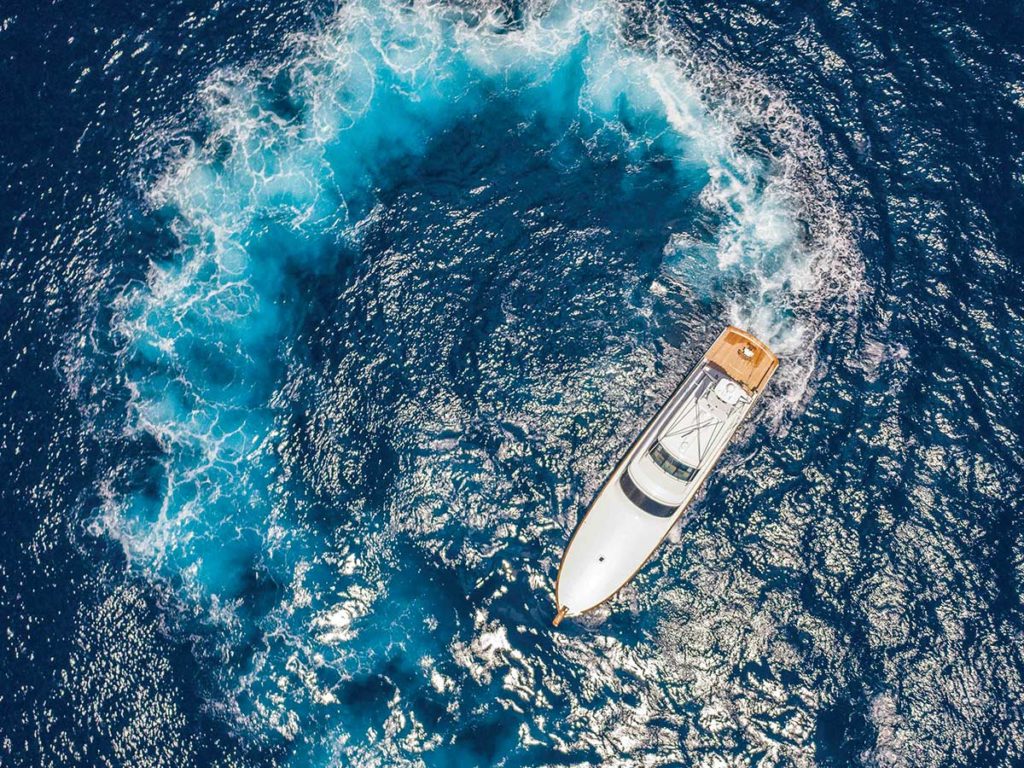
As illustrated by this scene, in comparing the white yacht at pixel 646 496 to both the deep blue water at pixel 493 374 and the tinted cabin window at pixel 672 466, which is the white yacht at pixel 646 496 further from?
the deep blue water at pixel 493 374

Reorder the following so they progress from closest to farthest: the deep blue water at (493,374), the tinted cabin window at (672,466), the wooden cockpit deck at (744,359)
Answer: the deep blue water at (493,374), the tinted cabin window at (672,466), the wooden cockpit deck at (744,359)

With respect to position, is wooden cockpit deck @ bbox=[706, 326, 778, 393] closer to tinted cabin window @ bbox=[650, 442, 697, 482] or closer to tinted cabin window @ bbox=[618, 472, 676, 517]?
tinted cabin window @ bbox=[650, 442, 697, 482]

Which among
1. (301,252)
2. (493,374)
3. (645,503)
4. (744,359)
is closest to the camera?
(645,503)

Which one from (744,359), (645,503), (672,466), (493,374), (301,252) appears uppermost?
(301,252)

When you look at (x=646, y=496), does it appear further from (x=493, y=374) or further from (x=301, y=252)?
(x=301, y=252)

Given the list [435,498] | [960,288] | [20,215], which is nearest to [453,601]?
[435,498]

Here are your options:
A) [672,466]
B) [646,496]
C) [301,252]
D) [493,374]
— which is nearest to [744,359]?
[672,466]

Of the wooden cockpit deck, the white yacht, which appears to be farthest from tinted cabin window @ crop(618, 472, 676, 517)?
the wooden cockpit deck

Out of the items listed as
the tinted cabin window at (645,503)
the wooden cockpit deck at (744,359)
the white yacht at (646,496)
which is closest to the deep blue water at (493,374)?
the white yacht at (646,496)
